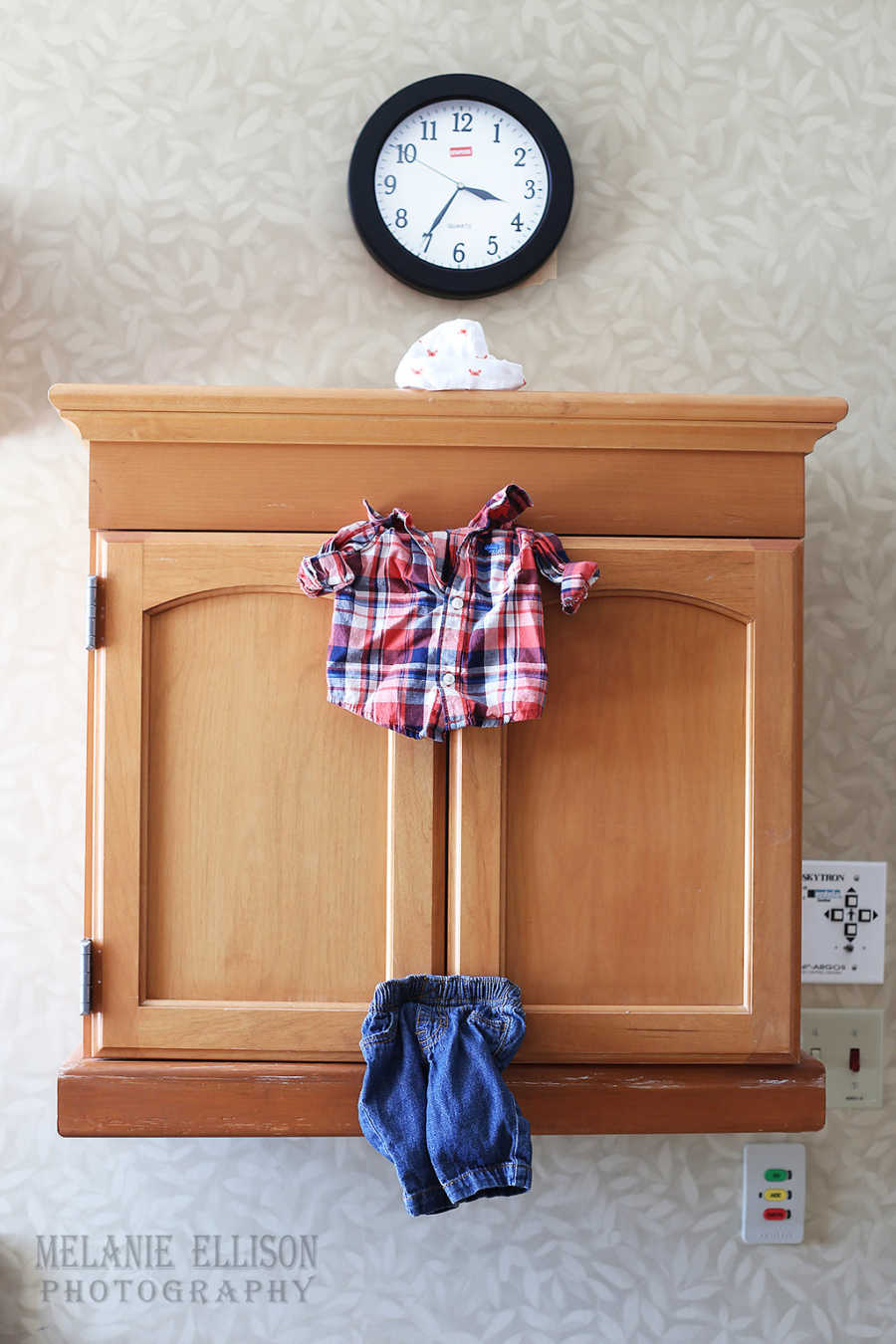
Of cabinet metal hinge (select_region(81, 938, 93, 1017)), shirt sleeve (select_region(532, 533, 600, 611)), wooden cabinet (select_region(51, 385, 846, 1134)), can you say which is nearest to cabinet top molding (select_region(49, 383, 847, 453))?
wooden cabinet (select_region(51, 385, 846, 1134))

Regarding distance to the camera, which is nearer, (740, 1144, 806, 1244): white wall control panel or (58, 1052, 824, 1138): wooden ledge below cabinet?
(58, 1052, 824, 1138): wooden ledge below cabinet

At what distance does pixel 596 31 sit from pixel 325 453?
78 centimetres

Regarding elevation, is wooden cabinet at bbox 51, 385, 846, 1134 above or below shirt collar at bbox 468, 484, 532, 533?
below

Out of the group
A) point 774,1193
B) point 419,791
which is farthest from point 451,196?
point 774,1193

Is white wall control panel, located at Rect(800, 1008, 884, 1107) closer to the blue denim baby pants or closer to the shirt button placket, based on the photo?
the blue denim baby pants

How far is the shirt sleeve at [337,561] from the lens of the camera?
Answer: 3.11 ft

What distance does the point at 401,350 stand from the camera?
51.2 inches

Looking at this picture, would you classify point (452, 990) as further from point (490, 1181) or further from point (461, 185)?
point (461, 185)

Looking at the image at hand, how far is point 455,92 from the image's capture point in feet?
4.19

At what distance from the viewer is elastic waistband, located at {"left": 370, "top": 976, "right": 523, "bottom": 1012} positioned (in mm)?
950

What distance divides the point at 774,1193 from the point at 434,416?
3.50 feet

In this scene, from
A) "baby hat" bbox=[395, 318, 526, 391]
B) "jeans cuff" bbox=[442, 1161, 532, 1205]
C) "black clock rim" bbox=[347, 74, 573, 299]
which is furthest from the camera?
"black clock rim" bbox=[347, 74, 573, 299]

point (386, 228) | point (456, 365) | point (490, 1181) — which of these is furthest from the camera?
point (386, 228)

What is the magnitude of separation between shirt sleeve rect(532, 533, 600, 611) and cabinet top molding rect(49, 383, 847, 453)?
4.2 inches
